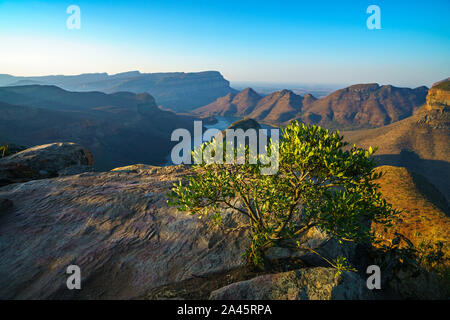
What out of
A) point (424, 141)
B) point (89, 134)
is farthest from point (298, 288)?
point (424, 141)

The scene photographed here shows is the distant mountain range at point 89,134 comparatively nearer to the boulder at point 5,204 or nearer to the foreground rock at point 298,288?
the boulder at point 5,204

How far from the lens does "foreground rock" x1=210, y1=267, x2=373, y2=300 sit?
7625 millimetres

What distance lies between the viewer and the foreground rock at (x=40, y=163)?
61.6 ft

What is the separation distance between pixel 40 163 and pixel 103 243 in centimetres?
1587

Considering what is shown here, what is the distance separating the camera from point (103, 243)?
11109 millimetres

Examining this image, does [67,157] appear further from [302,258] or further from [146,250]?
[302,258]

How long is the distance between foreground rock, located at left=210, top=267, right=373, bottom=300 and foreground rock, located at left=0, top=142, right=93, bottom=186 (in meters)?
20.9

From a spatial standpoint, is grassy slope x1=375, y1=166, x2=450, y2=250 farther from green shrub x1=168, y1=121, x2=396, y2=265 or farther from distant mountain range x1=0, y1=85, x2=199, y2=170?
distant mountain range x1=0, y1=85, x2=199, y2=170

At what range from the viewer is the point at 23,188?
16.1 m

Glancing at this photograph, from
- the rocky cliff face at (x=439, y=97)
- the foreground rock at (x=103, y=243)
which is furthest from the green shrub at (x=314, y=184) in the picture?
the rocky cliff face at (x=439, y=97)

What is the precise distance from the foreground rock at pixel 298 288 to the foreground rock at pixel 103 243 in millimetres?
1840

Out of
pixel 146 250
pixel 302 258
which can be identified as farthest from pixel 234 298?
pixel 146 250

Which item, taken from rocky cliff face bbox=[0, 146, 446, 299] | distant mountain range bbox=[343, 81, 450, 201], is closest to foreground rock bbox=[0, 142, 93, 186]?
rocky cliff face bbox=[0, 146, 446, 299]
